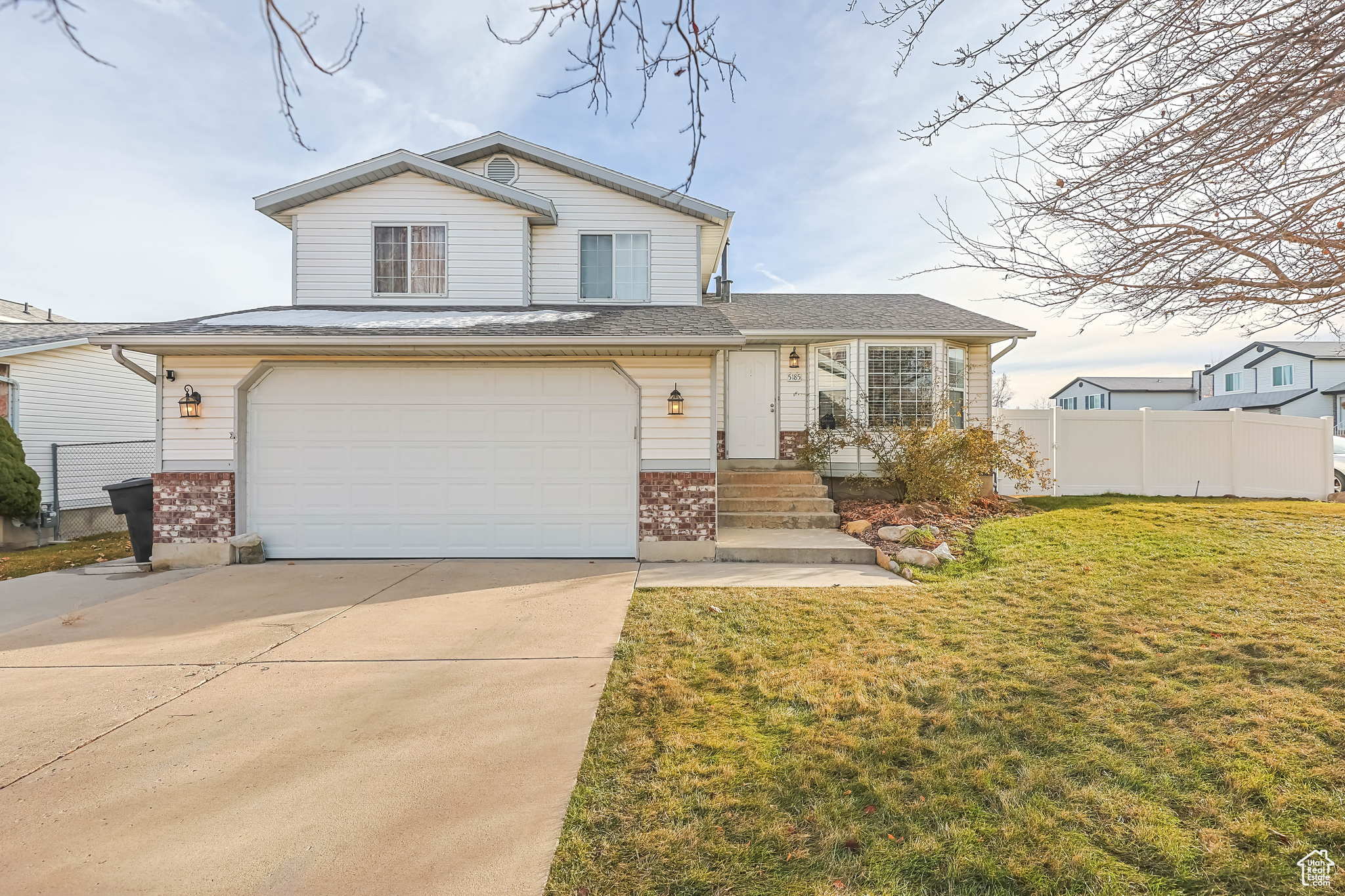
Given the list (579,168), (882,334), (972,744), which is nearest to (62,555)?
(579,168)

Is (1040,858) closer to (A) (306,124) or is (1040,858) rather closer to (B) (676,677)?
(B) (676,677)

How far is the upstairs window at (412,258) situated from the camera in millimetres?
8789

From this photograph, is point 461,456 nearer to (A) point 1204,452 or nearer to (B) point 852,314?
(B) point 852,314

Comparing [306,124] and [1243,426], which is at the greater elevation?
[306,124]

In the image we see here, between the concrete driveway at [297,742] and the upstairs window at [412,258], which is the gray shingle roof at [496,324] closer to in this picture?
the upstairs window at [412,258]

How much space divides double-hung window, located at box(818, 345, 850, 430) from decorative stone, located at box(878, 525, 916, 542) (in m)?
3.57

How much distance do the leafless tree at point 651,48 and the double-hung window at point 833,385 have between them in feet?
28.4

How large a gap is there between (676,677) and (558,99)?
340cm

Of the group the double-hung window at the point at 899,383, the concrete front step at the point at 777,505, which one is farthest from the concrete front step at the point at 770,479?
the double-hung window at the point at 899,383

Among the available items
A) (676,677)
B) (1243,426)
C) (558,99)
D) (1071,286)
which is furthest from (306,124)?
(1243,426)

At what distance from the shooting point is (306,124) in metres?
2.30

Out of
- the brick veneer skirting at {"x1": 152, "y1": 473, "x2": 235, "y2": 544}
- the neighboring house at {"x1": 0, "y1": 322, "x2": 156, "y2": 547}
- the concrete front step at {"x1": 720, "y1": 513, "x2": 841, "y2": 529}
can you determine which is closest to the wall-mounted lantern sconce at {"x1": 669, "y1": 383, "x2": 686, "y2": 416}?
the concrete front step at {"x1": 720, "y1": 513, "x2": 841, "y2": 529}

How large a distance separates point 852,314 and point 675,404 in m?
6.40

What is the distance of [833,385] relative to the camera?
36.2 feet
